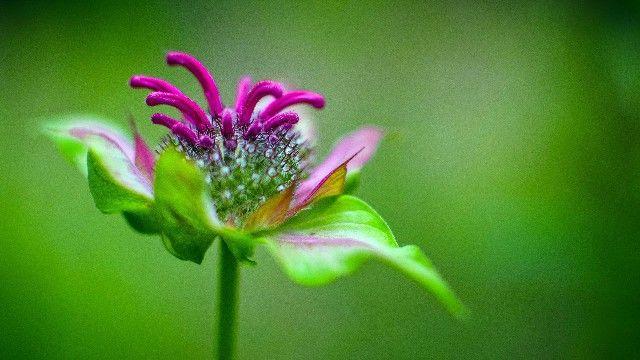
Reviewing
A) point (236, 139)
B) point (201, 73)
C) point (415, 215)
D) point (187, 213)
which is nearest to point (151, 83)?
point (201, 73)

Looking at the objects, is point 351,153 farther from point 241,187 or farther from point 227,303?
point 227,303

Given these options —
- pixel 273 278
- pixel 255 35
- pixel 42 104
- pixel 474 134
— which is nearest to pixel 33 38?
pixel 42 104

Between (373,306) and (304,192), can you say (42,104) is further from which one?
(304,192)

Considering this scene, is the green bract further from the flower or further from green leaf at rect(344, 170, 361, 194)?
green leaf at rect(344, 170, 361, 194)

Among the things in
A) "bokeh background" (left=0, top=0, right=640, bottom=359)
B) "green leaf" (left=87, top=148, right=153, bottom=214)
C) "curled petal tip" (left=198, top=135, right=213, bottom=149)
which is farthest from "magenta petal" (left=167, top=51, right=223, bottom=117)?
"bokeh background" (left=0, top=0, right=640, bottom=359)

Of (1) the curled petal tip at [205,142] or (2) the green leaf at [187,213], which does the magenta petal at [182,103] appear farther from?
(2) the green leaf at [187,213]

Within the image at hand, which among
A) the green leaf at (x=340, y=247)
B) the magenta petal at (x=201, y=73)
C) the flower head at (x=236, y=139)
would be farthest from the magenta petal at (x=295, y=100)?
the green leaf at (x=340, y=247)
